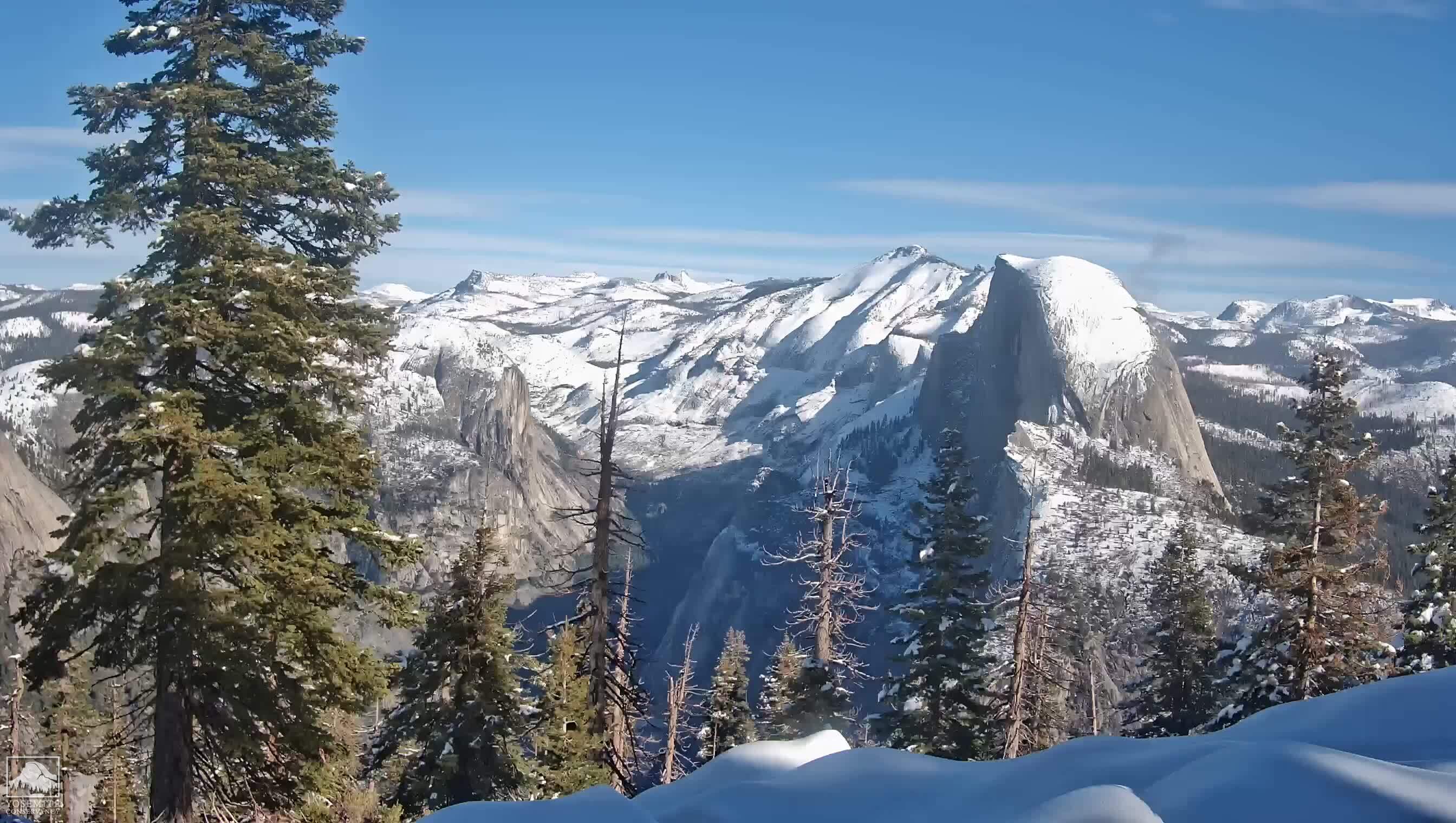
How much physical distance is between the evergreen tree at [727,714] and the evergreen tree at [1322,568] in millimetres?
14247

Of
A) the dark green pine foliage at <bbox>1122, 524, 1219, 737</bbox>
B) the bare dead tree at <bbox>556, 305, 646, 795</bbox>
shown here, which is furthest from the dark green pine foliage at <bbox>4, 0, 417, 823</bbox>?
the dark green pine foliage at <bbox>1122, 524, 1219, 737</bbox>

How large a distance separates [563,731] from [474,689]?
197cm

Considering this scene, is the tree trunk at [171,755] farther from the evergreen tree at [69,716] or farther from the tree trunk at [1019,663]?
the evergreen tree at [69,716]

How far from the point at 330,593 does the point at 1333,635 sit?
16909 millimetres

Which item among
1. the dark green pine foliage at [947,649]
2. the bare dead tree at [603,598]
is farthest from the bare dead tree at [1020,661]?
the bare dead tree at [603,598]

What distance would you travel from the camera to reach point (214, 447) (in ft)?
32.3

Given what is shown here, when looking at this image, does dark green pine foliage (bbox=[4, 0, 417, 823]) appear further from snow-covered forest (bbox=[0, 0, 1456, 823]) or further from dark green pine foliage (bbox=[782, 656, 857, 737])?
dark green pine foliage (bbox=[782, 656, 857, 737])

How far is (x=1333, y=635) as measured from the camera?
711 inches

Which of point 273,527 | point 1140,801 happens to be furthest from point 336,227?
point 1140,801

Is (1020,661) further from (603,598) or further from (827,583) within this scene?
(603,598)

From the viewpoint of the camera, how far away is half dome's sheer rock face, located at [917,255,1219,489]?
16700cm

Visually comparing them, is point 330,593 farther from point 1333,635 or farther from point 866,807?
point 1333,635

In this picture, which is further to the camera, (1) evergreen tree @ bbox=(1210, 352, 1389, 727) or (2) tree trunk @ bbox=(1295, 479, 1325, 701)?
(1) evergreen tree @ bbox=(1210, 352, 1389, 727)

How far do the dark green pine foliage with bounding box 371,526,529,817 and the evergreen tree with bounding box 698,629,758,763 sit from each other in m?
11.4
